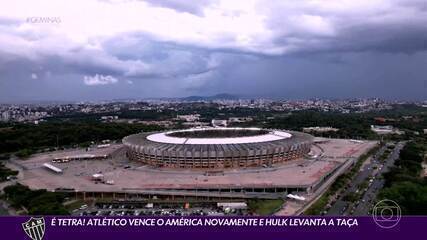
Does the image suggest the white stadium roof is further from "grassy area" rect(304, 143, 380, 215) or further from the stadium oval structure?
"grassy area" rect(304, 143, 380, 215)

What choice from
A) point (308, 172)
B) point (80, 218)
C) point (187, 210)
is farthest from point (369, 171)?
point (80, 218)

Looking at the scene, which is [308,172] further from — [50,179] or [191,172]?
[50,179]

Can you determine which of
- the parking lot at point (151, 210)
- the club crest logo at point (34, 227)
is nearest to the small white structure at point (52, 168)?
the parking lot at point (151, 210)

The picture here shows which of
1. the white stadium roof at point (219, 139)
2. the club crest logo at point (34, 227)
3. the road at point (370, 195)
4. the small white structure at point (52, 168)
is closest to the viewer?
the club crest logo at point (34, 227)

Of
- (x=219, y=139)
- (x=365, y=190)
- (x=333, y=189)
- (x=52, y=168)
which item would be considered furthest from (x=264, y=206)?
(x=52, y=168)

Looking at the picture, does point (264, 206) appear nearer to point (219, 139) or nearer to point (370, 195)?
point (370, 195)

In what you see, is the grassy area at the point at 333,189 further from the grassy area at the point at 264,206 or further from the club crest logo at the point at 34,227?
the club crest logo at the point at 34,227
